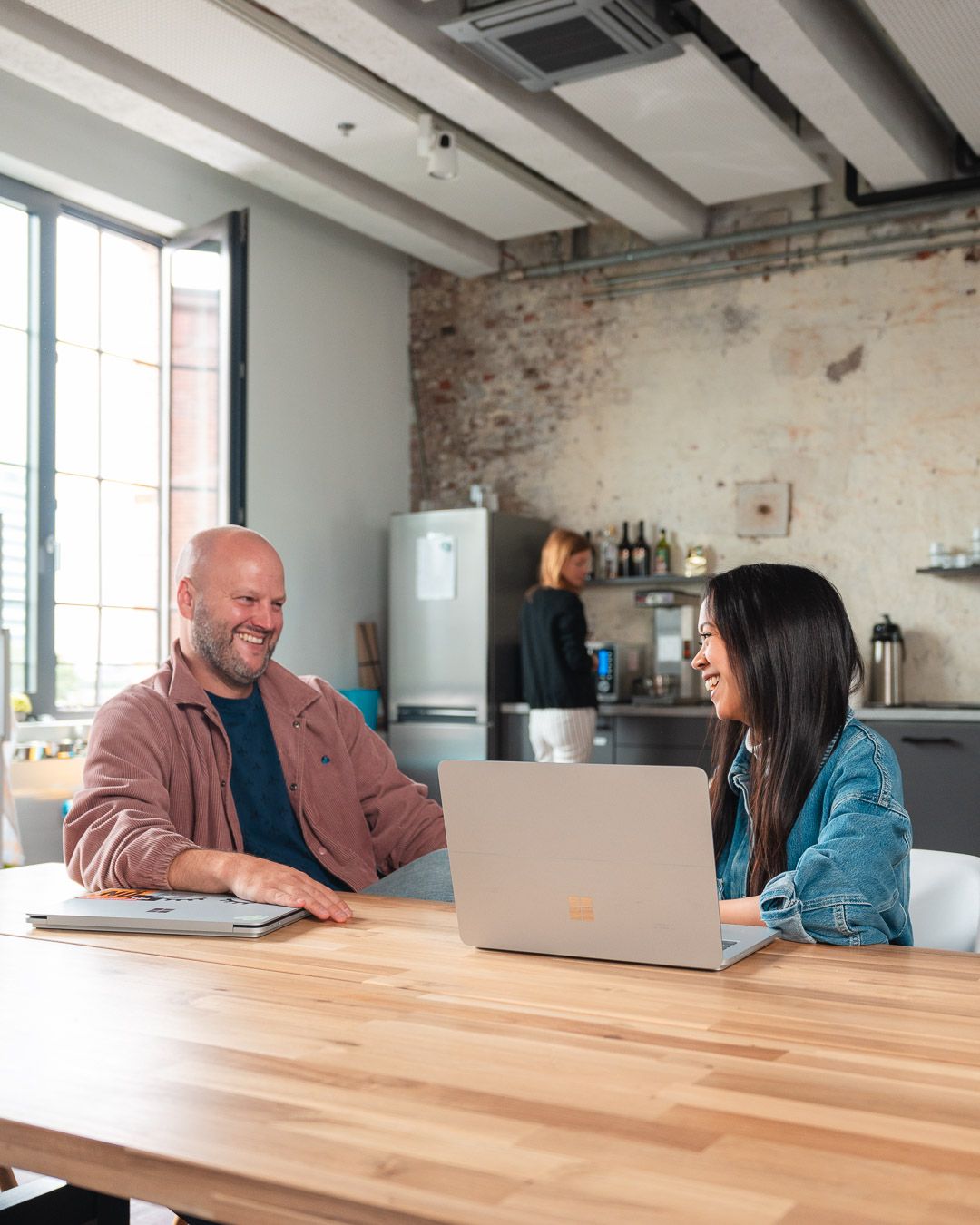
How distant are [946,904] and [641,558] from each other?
4773mm

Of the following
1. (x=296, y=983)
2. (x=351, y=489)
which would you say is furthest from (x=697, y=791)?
(x=351, y=489)

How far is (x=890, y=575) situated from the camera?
19.9ft

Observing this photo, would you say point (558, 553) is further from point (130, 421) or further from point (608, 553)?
point (130, 421)

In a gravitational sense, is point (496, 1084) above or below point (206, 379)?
below

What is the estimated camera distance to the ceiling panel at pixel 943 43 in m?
4.18

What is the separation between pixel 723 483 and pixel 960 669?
59.2 inches

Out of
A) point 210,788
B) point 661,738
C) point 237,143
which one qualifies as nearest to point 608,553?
point 661,738

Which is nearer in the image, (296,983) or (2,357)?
(296,983)

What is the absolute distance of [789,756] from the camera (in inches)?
73.7

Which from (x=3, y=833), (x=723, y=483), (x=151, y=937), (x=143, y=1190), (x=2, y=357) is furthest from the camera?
(x=723, y=483)

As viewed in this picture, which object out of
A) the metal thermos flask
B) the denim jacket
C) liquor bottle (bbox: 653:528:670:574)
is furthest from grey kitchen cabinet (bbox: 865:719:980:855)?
the denim jacket

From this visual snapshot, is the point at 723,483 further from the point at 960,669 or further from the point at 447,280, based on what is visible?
the point at 447,280

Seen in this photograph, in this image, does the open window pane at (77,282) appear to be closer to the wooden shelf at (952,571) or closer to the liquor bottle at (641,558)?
the liquor bottle at (641,558)

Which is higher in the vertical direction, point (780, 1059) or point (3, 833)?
point (780, 1059)
